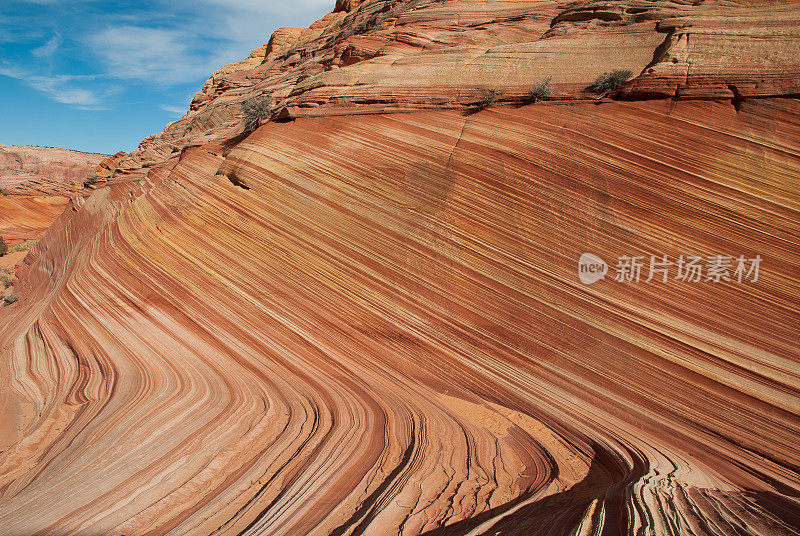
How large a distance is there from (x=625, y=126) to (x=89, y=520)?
9672 mm

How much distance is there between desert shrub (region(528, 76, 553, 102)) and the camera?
8.61 meters

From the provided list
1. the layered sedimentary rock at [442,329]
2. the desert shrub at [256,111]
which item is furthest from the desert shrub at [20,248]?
the desert shrub at [256,111]

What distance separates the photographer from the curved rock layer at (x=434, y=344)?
4.23 meters

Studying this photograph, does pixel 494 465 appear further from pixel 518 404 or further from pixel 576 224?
pixel 576 224

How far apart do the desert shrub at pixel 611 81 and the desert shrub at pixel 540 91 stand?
868 millimetres

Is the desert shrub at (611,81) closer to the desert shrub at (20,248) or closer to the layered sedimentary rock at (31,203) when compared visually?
the layered sedimentary rock at (31,203)

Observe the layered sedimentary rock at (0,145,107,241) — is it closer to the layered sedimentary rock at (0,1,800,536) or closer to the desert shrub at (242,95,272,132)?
the desert shrub at (242,95,272,132)

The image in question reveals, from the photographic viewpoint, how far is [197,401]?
6.19 meters

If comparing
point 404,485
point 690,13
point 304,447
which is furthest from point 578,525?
point 690,13

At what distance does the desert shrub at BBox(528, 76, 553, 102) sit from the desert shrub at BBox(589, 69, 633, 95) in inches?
34.2

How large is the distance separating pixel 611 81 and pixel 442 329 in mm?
6095

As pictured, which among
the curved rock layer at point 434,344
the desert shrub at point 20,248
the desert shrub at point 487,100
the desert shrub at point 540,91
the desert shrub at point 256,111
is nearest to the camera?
the curved rock layer at point 434,344

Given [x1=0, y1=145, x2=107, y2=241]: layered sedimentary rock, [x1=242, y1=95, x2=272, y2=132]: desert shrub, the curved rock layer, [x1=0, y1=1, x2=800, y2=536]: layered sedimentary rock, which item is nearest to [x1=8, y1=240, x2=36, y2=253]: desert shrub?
[x1=0, y1=145, x2=107, y2=241]: layered sedimentary rock

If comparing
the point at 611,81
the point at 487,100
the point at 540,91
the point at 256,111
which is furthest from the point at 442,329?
the point at 256,111
